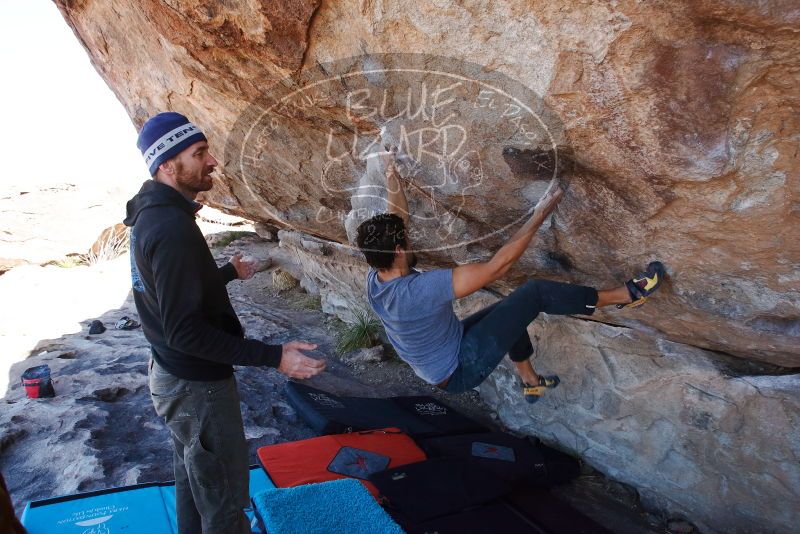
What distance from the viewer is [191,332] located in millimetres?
1946

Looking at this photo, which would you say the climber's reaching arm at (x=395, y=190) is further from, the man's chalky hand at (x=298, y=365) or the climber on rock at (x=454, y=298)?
the man's chalky hand at (x=298, y=365)

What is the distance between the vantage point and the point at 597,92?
2.03m

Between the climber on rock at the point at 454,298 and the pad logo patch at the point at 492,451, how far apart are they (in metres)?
0.90

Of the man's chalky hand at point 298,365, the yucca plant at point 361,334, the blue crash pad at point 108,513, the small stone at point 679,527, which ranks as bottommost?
the small stone at point 679,527

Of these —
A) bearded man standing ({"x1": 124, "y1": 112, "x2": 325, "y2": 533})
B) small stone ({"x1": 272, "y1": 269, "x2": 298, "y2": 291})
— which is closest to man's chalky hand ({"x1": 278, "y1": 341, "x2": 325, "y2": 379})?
bearded man standing ({"x1": 124, "y1": 112, "x2": 325, "y2": 533})

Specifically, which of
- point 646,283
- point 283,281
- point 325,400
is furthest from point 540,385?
point 283,281

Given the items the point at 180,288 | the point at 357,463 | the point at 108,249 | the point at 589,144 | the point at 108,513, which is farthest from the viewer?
the point at 108,249

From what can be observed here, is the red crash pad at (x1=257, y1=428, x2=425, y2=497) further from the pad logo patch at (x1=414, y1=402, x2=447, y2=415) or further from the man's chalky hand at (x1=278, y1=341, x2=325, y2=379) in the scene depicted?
the man's chalky hand at (x1=278, y1=341, x2=325, y2=379)

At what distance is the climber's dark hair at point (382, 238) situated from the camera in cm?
270

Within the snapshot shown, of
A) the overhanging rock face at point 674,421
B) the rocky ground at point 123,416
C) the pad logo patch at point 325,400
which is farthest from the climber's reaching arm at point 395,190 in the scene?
the rocky ground at point 123,416

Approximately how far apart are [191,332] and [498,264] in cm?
124

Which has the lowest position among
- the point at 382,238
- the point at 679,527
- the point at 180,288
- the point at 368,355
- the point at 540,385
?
the point at 679,527

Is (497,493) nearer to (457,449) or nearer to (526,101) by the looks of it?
(457,449)

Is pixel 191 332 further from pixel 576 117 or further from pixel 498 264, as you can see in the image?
pixel 576 117
